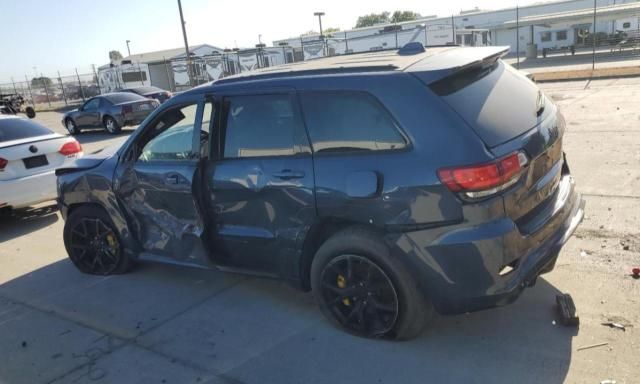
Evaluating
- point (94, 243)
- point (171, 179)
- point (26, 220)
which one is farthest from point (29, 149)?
point (171, 179)

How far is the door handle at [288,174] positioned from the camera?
3555 mm

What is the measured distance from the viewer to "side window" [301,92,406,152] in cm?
326

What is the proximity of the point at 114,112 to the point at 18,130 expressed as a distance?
1130cm

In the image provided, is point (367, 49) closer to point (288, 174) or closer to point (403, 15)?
point (288, 174)

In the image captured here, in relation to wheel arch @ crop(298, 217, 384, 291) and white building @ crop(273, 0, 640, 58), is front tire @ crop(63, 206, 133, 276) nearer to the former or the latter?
wheel arch @ crop(298, 217, 384, 291)

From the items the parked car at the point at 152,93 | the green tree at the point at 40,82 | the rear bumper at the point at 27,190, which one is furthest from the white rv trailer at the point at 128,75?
the rear bumper at the point at 27,190

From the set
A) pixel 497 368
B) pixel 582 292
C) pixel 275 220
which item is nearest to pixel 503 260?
pixel 497 368

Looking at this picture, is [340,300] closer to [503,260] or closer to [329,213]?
[329,213]

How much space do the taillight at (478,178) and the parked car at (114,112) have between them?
56.6 feet

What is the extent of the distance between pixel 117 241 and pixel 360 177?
2921mm

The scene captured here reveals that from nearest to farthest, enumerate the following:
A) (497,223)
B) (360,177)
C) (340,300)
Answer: (497,223) → (360,177) → (340,300)

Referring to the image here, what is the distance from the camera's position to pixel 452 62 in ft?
11.2

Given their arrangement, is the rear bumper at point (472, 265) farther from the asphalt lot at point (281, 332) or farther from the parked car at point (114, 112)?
the parked car at point (114, 112)

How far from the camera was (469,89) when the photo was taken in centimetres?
337
